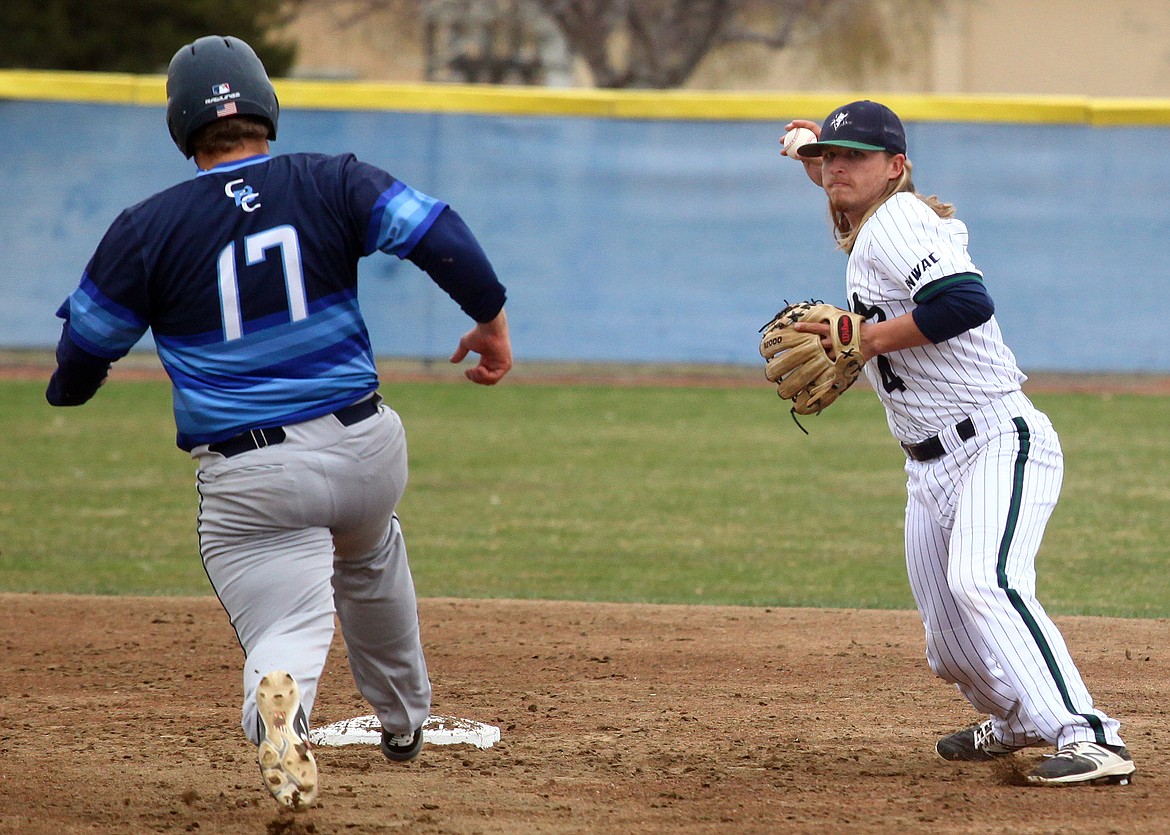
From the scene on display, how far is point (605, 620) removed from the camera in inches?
232

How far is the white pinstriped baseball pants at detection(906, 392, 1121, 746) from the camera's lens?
3.45 metres

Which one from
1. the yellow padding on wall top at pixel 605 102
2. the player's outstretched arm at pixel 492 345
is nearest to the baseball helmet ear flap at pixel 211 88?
the player's outstretched arm at pixel 492 345

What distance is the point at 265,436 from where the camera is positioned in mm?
3107

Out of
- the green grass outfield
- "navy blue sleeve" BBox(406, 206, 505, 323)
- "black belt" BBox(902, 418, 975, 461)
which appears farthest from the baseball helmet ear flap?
the green grass outfield

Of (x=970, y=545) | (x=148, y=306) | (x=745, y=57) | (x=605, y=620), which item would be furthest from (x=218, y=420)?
(x=745, y=57)

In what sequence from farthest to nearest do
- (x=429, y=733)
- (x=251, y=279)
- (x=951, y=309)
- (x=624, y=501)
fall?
(x=624, y=501), (x=429, y=733), (x=951, y=309), (x=251, y=279)

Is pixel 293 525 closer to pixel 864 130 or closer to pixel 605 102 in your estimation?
pixel 864 130

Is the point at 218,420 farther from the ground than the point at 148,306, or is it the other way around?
the point at 148,306

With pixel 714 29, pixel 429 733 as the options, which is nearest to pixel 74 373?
pixel 429 733

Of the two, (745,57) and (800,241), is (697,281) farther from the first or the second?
(745,57)

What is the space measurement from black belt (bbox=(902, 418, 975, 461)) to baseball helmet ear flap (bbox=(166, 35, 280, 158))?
5.62 ft

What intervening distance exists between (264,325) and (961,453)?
5.49 feet

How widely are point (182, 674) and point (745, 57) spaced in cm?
2551

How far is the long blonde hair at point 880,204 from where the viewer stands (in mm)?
3680
